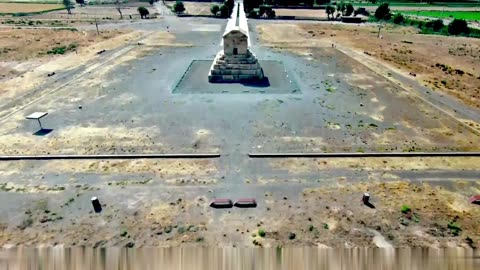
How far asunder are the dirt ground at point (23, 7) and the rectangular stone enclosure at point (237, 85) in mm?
91495

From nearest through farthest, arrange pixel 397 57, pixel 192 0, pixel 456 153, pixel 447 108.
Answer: pixel 456 153 → pixel 447 108 → pixel 397 57 → pixel 192 0

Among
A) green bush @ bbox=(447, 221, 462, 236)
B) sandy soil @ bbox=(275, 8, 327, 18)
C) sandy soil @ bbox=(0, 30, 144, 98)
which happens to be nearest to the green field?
sandy soil @ bbox=(275, 8, 327, 18)

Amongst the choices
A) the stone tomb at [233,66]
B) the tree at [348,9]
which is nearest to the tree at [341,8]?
the tree at [348,9]

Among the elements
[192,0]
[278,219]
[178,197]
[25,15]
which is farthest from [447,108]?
[192,0]

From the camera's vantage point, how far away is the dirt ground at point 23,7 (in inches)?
4065

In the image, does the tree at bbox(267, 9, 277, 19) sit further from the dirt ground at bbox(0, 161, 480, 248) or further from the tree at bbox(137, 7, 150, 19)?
the dirt ground at bbox(0, 161, 480, 248)

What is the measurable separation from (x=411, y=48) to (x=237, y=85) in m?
39.3

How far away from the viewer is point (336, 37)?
68875mm

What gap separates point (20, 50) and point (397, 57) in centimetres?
6404

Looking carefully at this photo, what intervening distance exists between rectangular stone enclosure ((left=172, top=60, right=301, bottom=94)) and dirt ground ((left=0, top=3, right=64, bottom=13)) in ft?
300

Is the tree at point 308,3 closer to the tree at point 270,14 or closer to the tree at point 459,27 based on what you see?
the tree at point 270,14

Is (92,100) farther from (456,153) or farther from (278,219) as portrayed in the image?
(456,153)

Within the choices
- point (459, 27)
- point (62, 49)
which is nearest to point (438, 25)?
point (459, 27)

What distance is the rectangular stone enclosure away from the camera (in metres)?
37.5
